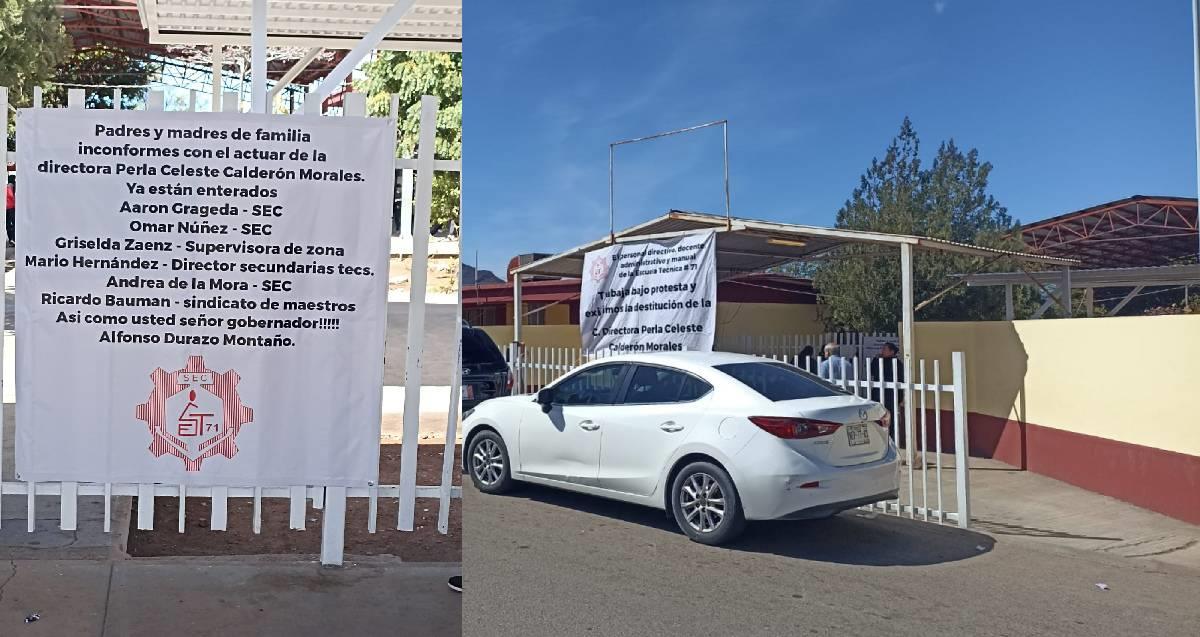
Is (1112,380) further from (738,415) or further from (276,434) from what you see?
(276,434)

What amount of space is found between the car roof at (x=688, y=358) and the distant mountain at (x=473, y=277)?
35 centimetres

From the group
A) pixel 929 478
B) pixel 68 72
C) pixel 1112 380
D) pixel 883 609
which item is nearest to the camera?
pixel 1112 380

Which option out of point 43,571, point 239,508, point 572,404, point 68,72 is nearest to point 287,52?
point 68,72

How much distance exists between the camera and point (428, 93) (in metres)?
15.0

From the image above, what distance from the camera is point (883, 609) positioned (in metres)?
2.74

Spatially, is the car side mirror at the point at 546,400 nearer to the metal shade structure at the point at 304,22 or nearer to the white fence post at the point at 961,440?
the white fence post at the point at 961,440

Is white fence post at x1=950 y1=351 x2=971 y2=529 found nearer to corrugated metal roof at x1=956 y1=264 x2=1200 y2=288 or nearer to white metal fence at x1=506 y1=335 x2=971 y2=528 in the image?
white metal fence at x1=506 y1=335 x2=971 y2=528

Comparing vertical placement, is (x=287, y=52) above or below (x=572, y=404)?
above

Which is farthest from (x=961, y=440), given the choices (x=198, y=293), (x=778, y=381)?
(x=198, y=293)

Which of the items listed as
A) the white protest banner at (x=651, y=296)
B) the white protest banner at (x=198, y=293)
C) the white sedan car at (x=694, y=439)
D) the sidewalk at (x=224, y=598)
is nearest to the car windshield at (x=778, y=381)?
the white sedan car at (x=694, y=439)

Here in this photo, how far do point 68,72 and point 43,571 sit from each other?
43.5ft

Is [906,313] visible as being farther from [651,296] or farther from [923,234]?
[651,296]

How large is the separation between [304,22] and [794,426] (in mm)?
4549

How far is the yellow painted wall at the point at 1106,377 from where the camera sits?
235cm
